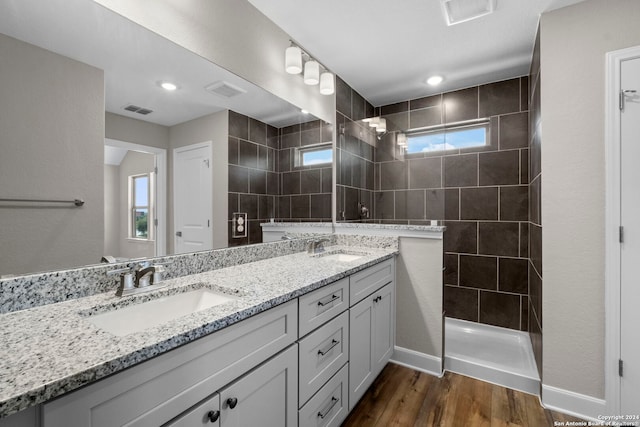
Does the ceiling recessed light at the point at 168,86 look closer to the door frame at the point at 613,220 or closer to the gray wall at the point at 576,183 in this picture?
the gray wall at the point at 576,183

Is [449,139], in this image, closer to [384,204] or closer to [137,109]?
[384,204]

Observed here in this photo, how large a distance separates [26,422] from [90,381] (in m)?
0.11

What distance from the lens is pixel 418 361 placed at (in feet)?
7.27

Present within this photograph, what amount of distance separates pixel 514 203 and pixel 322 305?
232 cm

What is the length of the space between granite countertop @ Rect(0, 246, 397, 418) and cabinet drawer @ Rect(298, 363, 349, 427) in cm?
51

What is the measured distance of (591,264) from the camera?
169 centimetres

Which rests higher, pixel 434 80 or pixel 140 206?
pixel 434 80

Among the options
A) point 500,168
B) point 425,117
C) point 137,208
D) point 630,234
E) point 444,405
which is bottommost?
point 444,405

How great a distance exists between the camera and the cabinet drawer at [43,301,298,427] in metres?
0.60

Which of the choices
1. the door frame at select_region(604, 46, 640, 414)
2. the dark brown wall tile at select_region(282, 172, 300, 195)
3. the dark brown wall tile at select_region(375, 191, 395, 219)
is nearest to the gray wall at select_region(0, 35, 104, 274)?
the dark brown wall tile at select_region(282, 172, 300, 195)

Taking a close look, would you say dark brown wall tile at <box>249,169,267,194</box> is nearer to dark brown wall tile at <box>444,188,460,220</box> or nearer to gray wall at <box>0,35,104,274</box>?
gray wall at <box>0,35,104,274</box>

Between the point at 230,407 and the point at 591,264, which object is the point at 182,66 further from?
the point at 591,264

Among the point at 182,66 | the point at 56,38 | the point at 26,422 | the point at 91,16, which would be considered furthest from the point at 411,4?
the point at 26,422

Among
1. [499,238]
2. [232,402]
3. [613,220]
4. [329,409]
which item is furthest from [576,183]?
[232,402]
